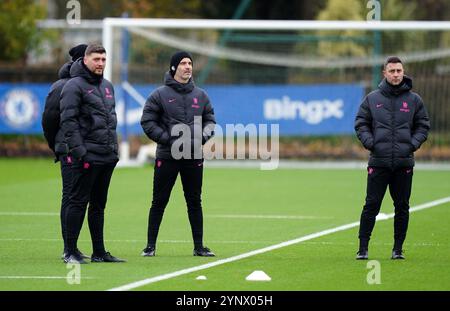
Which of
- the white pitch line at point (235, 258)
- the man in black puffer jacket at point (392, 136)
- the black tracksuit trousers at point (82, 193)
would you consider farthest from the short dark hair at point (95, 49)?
the man in black puffer jacket at point (392, 136)

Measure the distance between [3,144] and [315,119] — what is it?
9327 millimetres

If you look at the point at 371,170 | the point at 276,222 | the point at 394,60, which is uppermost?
the point at 394,60

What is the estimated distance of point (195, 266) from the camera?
1157cm

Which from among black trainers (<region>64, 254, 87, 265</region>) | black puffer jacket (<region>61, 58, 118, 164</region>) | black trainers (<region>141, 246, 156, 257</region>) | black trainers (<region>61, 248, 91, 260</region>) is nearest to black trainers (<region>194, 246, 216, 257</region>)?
black trainers (<region>141, 246, 156, 257</region>)

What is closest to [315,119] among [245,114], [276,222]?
[245,114]

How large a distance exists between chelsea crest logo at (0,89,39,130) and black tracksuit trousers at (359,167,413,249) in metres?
19.5

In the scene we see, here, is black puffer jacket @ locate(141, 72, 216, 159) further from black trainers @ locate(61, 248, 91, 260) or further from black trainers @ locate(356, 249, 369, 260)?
black trainers @ locate(356, 249, 369, 260)

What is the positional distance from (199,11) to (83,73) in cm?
3110

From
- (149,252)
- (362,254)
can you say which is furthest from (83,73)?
(362,254)

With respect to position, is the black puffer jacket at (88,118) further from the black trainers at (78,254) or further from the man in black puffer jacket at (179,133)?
the black trainers at (78,254)

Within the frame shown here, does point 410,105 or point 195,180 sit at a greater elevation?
point 410,105
